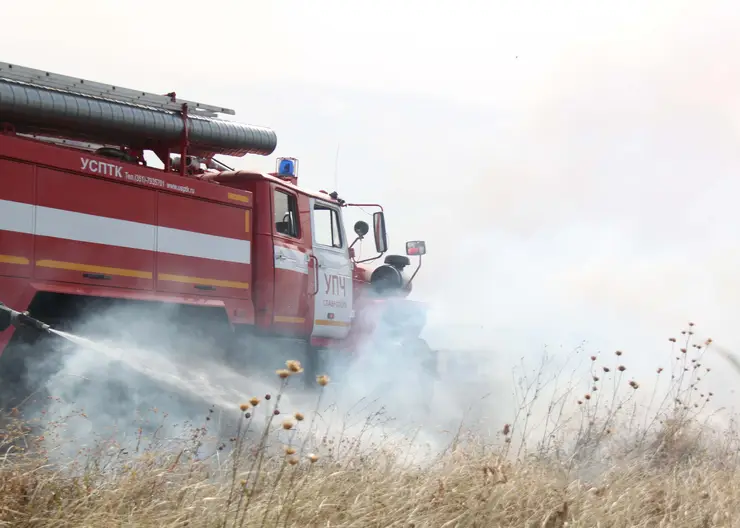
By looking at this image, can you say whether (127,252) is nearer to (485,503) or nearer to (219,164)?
(219,164)

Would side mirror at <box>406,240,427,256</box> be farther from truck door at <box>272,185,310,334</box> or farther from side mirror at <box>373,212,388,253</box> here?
truck door at <box>272,185,310,334</box>

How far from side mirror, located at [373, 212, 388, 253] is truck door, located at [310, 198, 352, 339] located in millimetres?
460

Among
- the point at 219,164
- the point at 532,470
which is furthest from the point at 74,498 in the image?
the point at 219,164

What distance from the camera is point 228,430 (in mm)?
7973

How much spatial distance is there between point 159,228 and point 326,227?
3.08 metres

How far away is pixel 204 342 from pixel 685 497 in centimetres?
507

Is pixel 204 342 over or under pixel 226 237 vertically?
under

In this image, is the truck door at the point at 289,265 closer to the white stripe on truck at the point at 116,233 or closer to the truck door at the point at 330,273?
the truck door at the point at 330,273

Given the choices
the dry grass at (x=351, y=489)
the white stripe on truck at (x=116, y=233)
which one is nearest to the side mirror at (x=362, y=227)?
the white stripe on truck at (x=116, y=233)

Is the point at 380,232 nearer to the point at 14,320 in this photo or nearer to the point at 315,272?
the point at 315,272

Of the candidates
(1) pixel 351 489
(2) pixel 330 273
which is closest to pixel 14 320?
(1) pixel 351 489

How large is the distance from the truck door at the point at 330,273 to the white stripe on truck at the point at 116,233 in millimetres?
1417

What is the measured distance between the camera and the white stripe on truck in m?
7.36

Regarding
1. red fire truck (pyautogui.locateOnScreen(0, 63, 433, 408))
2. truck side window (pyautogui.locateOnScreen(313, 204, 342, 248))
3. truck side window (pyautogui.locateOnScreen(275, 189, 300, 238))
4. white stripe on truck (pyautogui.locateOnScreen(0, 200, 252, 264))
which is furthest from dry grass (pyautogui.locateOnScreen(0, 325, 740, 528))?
truck side window (pyautogui.locateOnScreen(313, 204, 342, 248))
